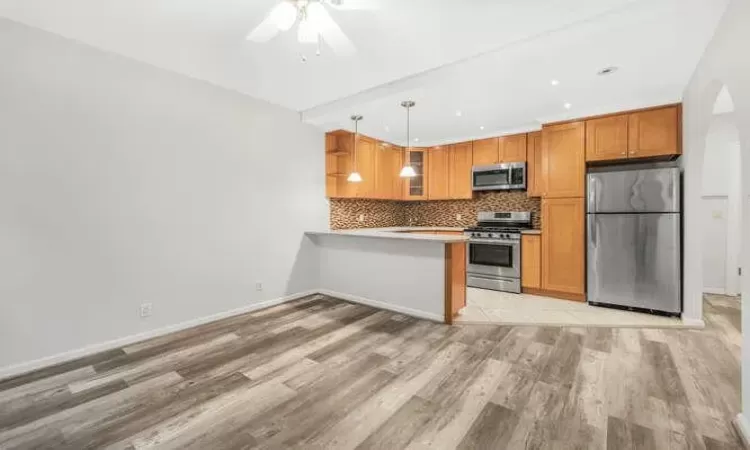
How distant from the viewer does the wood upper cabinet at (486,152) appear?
5.30m

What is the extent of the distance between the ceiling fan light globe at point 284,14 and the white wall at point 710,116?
2.59 meters

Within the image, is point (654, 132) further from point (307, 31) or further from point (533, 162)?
point (307, 31)

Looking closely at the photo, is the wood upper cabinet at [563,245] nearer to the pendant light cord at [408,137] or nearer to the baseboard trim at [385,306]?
the baseboard trim at [385,306]

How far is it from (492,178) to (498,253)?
125 cm

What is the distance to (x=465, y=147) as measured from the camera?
5633mm

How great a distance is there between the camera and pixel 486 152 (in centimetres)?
541

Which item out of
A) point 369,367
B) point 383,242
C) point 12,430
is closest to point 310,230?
point 383,242

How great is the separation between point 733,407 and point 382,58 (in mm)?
3476

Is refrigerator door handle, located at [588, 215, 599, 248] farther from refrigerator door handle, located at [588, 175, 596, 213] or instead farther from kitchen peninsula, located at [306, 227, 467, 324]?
kitchen peninsula, located at [306, 227, 467, 324]

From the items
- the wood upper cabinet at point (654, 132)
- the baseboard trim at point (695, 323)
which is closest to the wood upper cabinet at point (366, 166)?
the wood upper cabinet at point (654, 132)

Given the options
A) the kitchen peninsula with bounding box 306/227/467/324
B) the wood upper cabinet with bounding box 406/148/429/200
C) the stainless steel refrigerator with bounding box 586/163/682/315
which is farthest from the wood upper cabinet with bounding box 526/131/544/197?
the kitchen peninsula with bounding box 306/227/467/324

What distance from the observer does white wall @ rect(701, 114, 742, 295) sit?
460 centimetres

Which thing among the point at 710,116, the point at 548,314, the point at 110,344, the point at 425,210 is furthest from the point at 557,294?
the point at 110,344

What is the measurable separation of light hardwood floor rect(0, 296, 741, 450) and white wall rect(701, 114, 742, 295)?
76.5 inches
